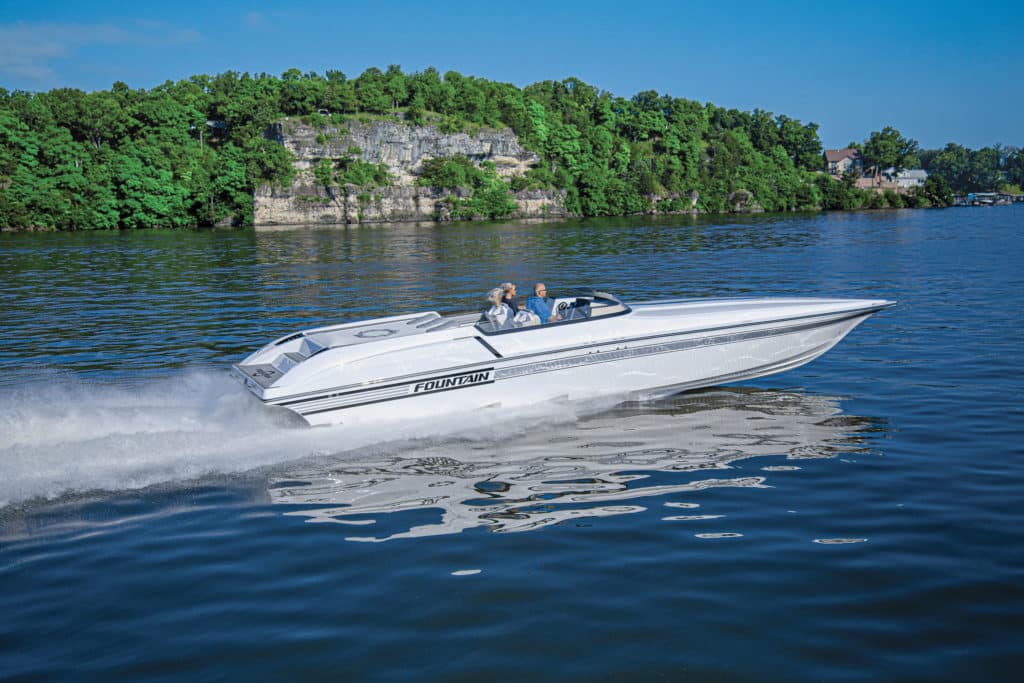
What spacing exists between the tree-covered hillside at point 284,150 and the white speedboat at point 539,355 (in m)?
75.6

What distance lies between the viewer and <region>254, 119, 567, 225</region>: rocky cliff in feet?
284

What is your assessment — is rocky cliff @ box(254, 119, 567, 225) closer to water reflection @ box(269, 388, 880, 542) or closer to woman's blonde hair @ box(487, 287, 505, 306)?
woman's blonde hair @ box(487, 287, 505, 306)

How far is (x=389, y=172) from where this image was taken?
308 feet

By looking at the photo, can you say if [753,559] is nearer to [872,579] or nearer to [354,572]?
[872,579]

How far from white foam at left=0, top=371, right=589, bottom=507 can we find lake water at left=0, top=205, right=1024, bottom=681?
0.12ft

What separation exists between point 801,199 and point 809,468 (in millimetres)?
115922

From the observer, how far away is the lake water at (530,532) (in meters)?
4.32

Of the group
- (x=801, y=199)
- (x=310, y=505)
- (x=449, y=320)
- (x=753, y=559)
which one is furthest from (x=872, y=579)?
(x=801, y=199)

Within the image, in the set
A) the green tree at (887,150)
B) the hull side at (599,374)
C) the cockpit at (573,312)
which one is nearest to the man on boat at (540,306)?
the cockpit at (573,312)

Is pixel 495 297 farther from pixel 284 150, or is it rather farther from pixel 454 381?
pixel 284 150

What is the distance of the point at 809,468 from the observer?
24.2 ft

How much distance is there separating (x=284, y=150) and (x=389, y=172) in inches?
493

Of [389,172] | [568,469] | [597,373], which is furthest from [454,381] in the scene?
[389,172]

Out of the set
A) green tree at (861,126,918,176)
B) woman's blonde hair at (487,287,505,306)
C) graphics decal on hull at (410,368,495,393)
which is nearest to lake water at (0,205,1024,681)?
graphics decal on hull at (410,368,495,393)
